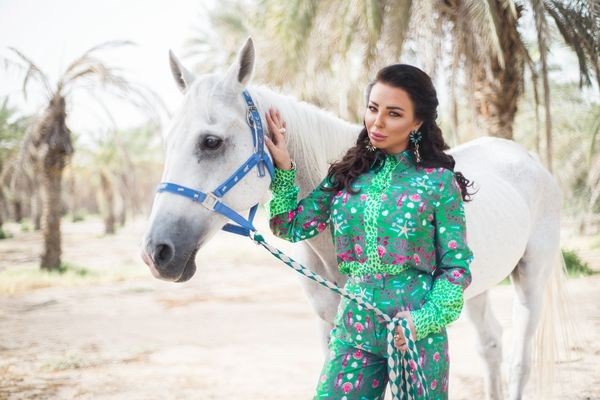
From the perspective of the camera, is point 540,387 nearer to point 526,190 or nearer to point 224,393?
point 526,190

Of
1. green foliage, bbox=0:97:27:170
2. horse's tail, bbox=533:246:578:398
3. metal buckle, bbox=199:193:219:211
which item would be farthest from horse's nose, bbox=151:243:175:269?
green foliage, bbox=0:97:27:170

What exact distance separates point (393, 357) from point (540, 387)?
8.18 ft

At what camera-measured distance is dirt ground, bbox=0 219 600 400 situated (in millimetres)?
4043

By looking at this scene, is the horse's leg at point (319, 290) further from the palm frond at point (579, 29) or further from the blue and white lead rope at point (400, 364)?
the palm frond at point (579, 29)

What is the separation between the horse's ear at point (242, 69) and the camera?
178 cm

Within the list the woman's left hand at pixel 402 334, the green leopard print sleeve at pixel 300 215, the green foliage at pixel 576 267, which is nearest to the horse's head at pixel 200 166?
the green leopard print sleeve at pixel 300 215

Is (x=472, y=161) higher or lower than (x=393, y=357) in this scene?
higher

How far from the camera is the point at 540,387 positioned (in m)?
3.37

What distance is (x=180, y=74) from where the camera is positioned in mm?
1911

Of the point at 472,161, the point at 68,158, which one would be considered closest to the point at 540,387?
the point at 472,161

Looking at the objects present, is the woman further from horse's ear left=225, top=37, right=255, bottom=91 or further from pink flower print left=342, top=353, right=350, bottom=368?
A: horse's ear left=225, top=37, right=255, bottom=91

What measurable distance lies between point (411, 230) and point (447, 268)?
0.48 ft

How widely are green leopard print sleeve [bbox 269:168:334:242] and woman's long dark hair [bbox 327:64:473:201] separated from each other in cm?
7

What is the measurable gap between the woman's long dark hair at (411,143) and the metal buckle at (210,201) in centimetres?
38
